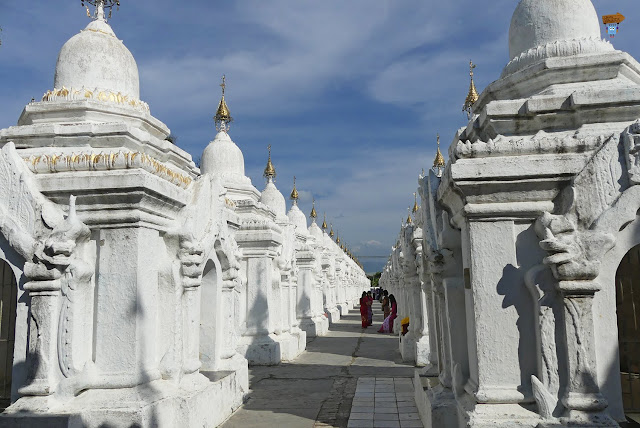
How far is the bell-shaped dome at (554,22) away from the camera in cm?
570

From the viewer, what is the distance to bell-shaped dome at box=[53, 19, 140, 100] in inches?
261

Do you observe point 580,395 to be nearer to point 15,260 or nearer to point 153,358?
point 153,358

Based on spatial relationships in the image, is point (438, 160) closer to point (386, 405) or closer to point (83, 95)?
point (386, 405)

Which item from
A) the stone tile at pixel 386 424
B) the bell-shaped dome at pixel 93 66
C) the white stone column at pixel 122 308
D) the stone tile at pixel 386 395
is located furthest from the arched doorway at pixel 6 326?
the stone tile at pixel 386 395

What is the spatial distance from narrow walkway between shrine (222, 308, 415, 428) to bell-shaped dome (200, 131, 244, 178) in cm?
460

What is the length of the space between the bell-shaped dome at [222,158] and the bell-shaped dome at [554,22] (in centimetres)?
822

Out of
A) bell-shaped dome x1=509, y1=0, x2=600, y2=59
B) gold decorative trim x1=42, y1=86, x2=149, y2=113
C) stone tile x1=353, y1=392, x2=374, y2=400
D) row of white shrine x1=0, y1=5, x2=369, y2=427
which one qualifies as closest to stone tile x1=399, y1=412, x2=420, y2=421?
stone tile x1=353, y1=392, x2=374, y2=400

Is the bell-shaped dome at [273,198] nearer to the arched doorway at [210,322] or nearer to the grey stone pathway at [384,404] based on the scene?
the grey stone pathway at [384,404]

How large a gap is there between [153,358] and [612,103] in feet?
16.6

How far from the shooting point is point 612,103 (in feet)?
15.6

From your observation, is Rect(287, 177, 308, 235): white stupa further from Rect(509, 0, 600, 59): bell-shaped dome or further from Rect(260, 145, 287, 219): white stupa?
Rect(509, 0, 600, 59): bell-shaped dome

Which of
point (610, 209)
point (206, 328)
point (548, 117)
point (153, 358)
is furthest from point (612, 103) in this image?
point (206, 328)

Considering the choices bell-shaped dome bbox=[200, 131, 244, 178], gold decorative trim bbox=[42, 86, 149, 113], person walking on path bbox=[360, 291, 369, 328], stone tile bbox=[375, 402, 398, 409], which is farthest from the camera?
person walking on path bbox=[360, 291, 369, 328]

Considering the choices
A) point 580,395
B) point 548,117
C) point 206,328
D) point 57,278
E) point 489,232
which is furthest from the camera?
point 206,328
